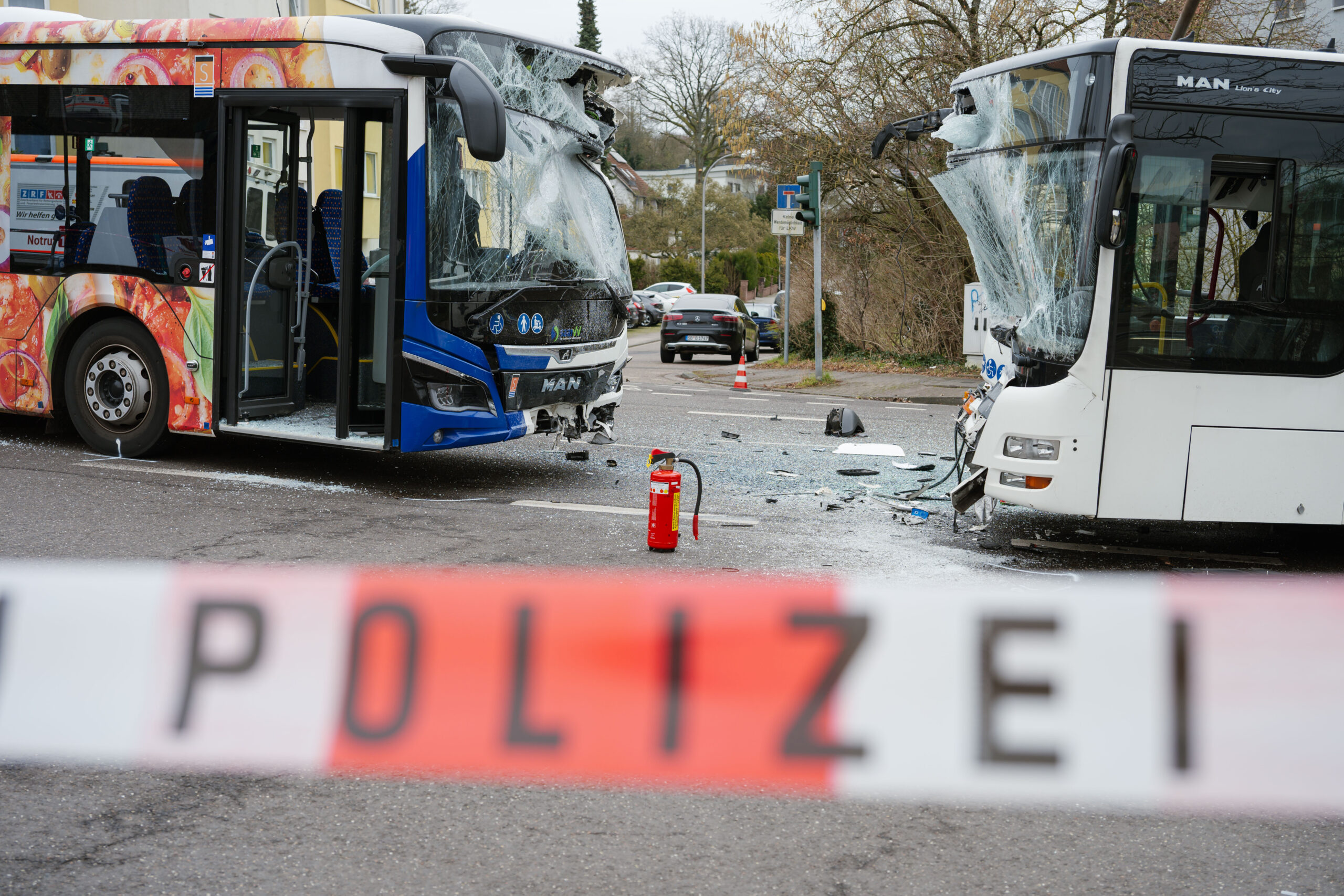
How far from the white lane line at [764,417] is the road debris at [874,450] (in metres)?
2.29

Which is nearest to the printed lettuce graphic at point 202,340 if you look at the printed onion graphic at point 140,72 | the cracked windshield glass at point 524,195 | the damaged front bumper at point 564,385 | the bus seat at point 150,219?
the bus seat at point 150,219

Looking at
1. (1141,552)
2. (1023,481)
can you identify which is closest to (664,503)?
(1023,481)

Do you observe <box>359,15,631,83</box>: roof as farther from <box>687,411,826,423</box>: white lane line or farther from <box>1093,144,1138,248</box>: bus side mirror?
<box>687,411,826,423</box>: white lane line

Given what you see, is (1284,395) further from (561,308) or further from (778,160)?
(778,160)

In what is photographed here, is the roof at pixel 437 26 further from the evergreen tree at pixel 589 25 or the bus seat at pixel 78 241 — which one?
the evergreen tree at pixel 589 25

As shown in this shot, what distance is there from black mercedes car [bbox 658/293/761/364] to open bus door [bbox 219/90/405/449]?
17.0 m

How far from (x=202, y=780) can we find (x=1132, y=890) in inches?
109

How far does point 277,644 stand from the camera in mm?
4438

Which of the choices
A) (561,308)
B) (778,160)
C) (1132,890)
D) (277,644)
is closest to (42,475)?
(561,308)

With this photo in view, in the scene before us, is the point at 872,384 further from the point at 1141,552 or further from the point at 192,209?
the point at 192,209

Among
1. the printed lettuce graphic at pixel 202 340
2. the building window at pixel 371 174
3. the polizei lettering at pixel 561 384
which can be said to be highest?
the building window at pixel 371 174

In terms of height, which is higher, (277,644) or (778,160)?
(778,160)

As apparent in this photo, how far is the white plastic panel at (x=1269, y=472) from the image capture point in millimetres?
6844

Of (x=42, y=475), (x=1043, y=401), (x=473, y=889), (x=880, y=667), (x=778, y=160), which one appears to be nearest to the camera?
(x=473, y=889)
